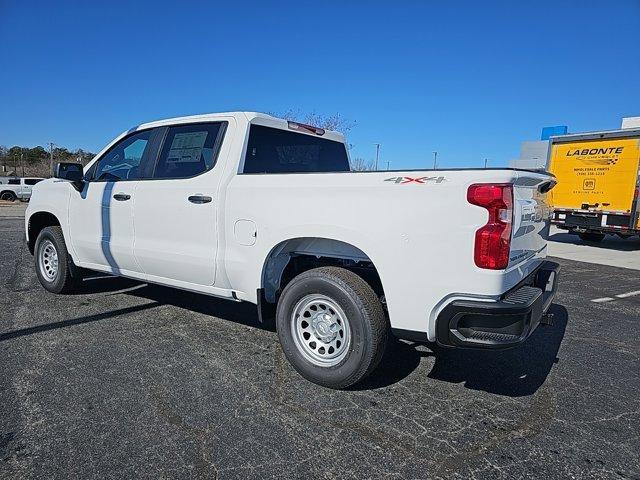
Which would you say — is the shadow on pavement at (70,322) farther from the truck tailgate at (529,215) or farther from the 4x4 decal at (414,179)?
the truck tailgate at (529,215)

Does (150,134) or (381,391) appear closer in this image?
(381,391)

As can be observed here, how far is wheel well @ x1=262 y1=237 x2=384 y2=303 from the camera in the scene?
11.1ft

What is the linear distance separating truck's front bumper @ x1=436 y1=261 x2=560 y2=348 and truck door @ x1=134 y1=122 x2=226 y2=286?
1993 mm

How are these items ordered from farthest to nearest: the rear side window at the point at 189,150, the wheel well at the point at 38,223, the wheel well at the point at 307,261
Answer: the wheel well at the point at 38,223 < the rear side window at the point at 189,150 < the wheel well at the point at 307,261

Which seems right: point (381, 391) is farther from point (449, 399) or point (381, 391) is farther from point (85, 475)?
point (85, 475)

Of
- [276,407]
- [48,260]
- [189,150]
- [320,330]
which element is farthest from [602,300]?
[48,260]

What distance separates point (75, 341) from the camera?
12.8ft

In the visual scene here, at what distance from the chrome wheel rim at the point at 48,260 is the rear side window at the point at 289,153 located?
311 centimetres

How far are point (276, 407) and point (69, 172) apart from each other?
11.6ft

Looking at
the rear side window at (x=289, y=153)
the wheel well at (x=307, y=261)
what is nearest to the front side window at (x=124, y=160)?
the rear side window at (x=289, y=153)

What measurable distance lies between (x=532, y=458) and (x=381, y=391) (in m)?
1.04

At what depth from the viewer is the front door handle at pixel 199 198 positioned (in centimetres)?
370

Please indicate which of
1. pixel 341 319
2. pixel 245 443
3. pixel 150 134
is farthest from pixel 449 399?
pixel 150 134

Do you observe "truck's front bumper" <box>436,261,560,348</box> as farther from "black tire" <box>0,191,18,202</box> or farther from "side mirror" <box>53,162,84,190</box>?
"black tire" <box>0,191,18,202</box>
